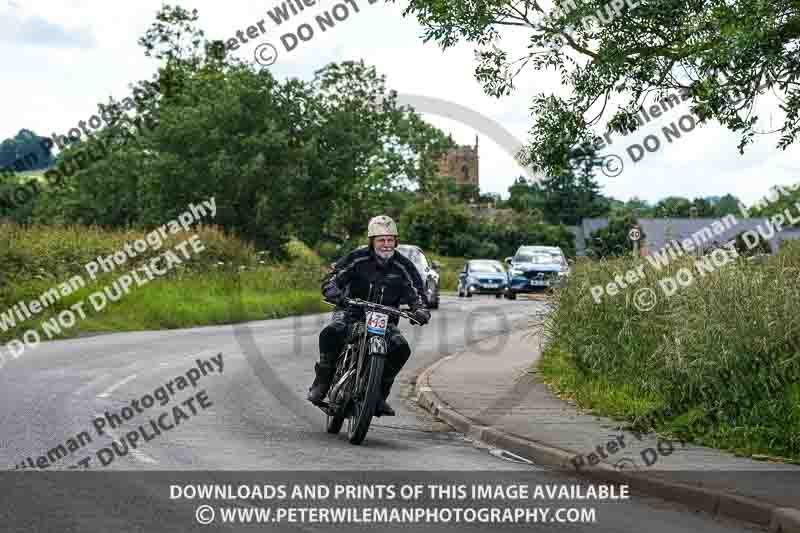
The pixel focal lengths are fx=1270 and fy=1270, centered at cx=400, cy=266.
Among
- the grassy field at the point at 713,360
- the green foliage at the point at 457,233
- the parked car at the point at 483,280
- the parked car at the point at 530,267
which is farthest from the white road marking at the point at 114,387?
the green foliage at the point at 457,233

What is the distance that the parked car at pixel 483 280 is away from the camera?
52031mm

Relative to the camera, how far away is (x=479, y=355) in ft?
70.8

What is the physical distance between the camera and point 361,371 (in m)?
11.7

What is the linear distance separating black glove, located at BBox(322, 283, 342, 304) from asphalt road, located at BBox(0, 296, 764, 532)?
1324 millimetres

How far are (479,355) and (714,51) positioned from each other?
9355 millimetres

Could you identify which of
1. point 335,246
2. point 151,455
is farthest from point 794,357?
point 335,246

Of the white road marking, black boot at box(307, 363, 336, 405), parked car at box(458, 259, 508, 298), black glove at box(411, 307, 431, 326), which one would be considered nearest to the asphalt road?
the white road marking

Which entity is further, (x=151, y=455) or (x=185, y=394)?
(x=185, y=394)

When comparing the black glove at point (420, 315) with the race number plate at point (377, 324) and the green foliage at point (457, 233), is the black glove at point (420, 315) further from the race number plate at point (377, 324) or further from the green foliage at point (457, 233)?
the green foliage at point (457, 233)

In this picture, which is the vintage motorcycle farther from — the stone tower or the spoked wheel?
the stone tower

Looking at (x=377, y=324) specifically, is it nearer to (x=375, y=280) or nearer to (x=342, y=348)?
(x=375, y=280)

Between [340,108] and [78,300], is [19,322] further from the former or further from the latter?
[340,108]

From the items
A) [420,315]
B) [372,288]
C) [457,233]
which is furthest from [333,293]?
[457,233]

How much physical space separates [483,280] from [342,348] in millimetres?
39972
